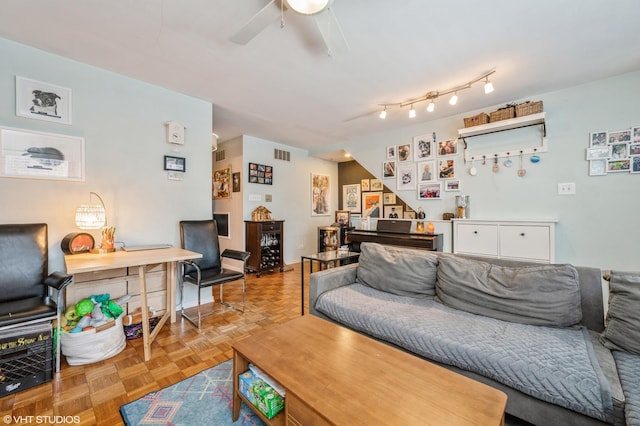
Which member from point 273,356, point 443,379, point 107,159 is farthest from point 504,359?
point 107,159

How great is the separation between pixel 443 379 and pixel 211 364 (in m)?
1.63

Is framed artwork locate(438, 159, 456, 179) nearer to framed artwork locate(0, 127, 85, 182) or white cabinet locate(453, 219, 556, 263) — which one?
white cabinet locate(453, 219, 556, 263)

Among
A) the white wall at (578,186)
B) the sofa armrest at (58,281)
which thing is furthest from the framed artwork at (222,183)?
the white wall at (578,186)

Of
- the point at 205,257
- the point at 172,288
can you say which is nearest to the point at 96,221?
the point at 172,288

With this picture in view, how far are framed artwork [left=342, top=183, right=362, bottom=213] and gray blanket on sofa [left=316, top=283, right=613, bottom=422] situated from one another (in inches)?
165

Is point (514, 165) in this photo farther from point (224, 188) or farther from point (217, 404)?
point (224, 188)

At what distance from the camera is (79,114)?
2.37 metres

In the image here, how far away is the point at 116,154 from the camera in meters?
2.56

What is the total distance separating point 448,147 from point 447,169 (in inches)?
12.3

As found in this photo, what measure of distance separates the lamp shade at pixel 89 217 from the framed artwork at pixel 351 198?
4.76 meters

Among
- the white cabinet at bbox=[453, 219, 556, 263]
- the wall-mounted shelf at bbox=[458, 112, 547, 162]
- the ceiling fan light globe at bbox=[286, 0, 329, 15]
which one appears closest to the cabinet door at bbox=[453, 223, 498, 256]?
the white cabinet at bbox=[453, 219, 556, 263]

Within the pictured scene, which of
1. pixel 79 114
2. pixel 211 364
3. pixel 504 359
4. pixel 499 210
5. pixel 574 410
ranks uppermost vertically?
pixel 79 114

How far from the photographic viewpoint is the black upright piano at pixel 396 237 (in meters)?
3.68
